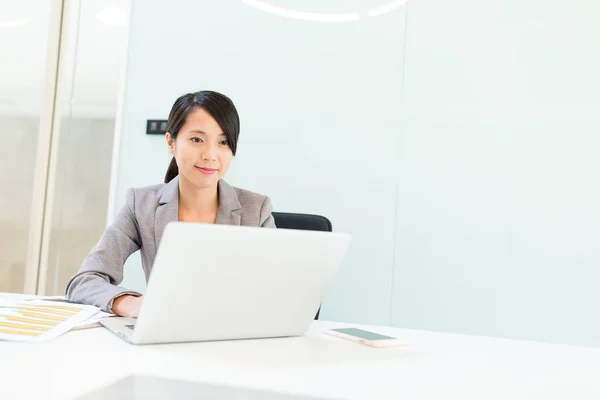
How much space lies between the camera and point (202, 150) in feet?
6.19

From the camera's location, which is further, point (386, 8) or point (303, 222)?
point (386, 8)

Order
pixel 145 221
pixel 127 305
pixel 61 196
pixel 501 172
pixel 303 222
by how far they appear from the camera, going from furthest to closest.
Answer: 1. pixel 61 196
2. pixel 501 172
3. pixel 303 222
4. pixel 145 221
5. pixel 127 305

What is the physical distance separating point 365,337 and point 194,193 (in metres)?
1.01

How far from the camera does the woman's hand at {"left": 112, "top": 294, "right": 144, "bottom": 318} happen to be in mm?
1179

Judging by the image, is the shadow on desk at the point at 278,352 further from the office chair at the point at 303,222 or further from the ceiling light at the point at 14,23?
the ceiling light at the point at 14,23

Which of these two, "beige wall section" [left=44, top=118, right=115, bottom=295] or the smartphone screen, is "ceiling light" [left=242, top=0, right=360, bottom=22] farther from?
the smartphone screen

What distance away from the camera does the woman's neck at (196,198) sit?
191 cm

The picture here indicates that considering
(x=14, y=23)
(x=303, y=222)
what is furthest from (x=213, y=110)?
(x=14, y=23)

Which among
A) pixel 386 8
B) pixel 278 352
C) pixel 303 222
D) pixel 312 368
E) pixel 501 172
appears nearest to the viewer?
pixel 312 368

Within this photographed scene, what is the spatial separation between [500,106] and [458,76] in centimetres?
23

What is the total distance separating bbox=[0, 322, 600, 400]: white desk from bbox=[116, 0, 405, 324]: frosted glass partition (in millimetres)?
1476

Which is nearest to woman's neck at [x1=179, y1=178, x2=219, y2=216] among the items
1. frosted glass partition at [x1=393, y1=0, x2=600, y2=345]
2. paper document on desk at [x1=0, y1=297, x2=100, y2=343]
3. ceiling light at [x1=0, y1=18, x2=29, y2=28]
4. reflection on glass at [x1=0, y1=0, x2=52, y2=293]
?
paper document on desk at [x1=0, y1=297, x2=100, y2=343]

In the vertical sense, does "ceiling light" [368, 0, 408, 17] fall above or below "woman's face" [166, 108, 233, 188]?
above

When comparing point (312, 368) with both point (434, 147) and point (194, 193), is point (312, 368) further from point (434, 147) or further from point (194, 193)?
point (434, 147)
